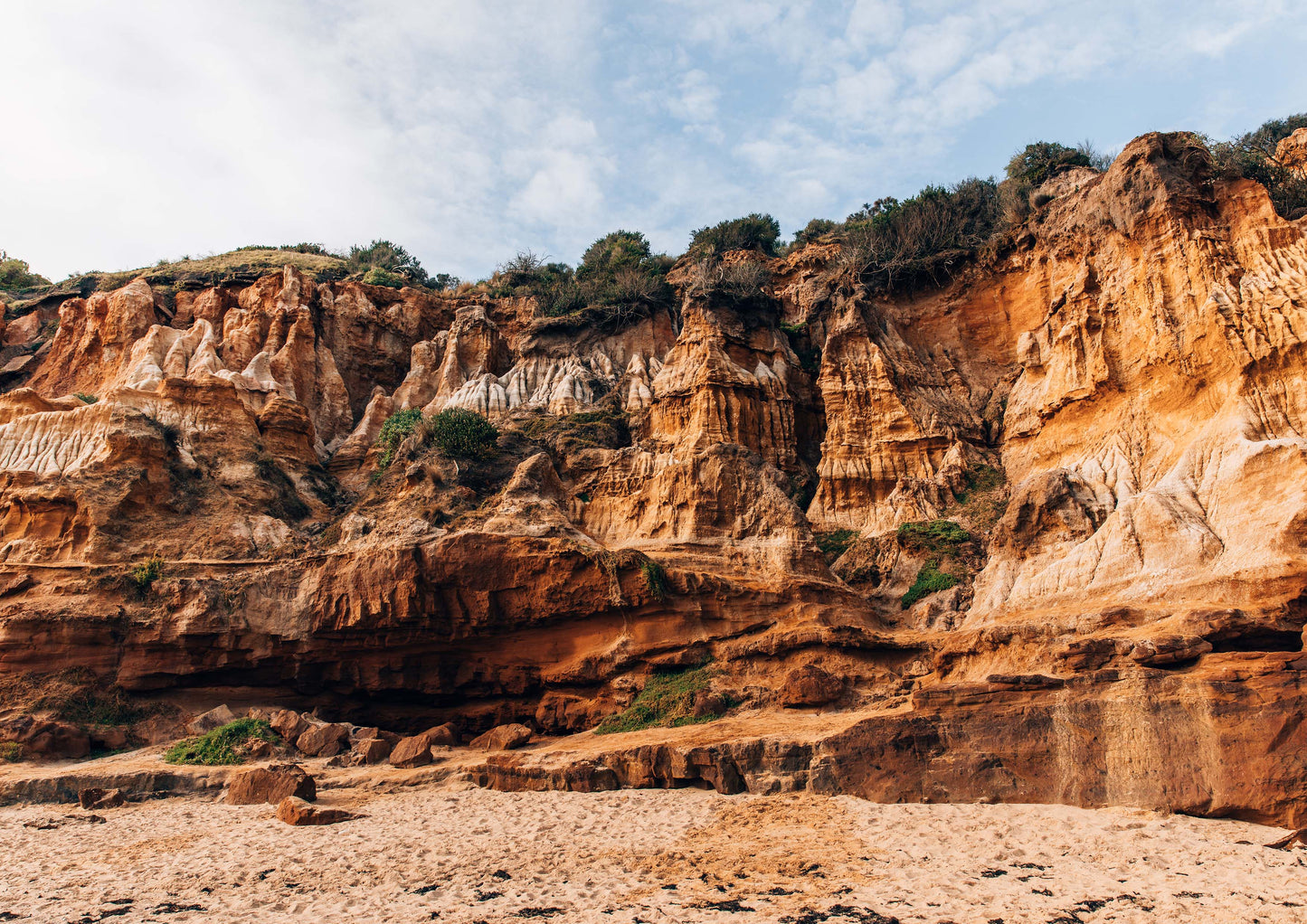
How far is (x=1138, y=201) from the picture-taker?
64.8ft

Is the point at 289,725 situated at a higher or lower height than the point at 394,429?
lower

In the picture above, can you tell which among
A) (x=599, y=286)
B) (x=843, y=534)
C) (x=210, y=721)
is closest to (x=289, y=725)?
(x=210, y=721)

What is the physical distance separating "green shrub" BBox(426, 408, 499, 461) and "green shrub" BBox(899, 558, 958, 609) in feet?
38.9

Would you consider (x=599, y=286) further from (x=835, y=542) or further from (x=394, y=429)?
(x=835, y=542)

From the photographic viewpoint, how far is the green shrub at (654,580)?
16.8 meters

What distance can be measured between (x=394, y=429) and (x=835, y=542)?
15.0m

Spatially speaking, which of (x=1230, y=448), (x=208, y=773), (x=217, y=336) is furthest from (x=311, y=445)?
(x=1230, y=448)

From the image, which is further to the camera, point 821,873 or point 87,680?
point 87,680

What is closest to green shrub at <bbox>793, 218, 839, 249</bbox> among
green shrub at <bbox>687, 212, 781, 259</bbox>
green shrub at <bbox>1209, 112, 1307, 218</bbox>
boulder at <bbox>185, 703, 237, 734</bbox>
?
green shrub at <bbox>687, 212, 781, 259</bbox>

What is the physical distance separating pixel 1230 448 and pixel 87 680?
22882mm

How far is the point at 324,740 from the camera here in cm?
1503

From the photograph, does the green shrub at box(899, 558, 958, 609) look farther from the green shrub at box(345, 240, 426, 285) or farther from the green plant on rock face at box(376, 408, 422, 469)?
the green shrub at box(345, 240, 426, 285)

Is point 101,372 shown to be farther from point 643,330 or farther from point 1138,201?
point 1138,201

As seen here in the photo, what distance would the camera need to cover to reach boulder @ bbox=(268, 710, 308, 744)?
1554 centimetres
